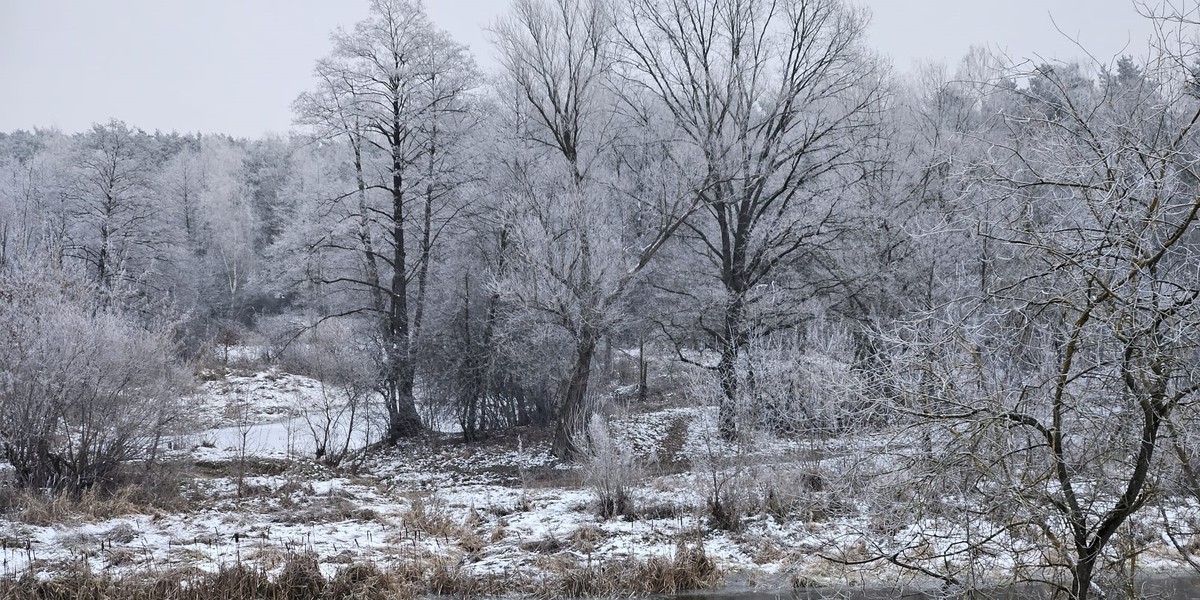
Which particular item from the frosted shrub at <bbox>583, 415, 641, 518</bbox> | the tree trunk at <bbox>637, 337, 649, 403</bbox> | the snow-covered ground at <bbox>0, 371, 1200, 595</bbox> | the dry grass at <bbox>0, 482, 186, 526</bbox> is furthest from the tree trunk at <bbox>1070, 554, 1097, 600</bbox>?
the tree trunk at <bbox>637, 337, 649, 403</bbox>

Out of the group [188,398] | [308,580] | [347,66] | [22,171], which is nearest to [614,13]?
[347,66]

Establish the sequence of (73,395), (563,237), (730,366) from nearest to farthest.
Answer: (73,395) → (730,366) → (563,237)

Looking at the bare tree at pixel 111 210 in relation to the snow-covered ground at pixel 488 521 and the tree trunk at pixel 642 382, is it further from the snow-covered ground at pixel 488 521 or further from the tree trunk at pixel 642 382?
the tree trunk at pixel 642 382

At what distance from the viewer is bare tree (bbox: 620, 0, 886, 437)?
20.5 metres

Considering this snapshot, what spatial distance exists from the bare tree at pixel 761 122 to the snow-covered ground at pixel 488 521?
20.2 feet

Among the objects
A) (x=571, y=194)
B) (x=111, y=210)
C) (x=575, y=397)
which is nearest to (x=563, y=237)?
(x=571, y=194)

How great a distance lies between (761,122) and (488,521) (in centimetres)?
1304

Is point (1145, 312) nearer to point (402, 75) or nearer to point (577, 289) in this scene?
point (577, 289)

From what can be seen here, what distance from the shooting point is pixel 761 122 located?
69.9 ft

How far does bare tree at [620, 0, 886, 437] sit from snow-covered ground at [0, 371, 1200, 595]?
243 inches

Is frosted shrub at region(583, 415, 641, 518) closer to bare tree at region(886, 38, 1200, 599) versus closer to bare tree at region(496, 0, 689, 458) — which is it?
bare tree at region(496, 0, 689, 458)

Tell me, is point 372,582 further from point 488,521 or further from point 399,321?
point 399,321

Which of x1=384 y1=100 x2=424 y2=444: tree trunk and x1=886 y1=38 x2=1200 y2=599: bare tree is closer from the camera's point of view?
x1=886 y1=38 x2=1200 y2=599: bare tree

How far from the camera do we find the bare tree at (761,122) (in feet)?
67.2
